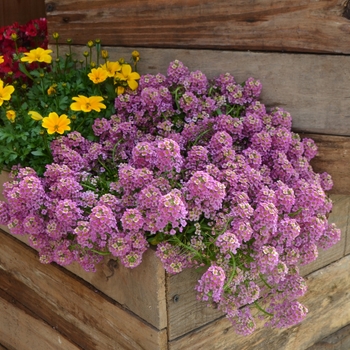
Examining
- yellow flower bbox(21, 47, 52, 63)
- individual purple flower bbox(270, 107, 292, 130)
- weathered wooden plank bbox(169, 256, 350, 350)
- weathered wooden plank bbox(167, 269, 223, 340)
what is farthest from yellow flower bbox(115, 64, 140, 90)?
weathered wooden plank bbox(169, 256, 350, 350)

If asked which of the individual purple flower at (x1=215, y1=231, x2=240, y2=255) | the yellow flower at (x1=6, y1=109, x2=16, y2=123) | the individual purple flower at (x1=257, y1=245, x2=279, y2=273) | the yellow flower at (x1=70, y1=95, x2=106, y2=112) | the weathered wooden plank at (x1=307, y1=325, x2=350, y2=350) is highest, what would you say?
the yellow flower at (x1=70, y1=95, x2=106, y2=112)

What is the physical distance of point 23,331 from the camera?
185 cm

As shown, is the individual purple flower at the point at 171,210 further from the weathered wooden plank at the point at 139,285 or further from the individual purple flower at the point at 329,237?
the individual purple flower at the point at 329,237

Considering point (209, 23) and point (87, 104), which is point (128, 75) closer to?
point (87, 104)

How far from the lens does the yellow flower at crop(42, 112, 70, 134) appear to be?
1.44 metres

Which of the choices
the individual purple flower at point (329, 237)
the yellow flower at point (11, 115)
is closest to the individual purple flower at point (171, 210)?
the individual purple flower at point (329, 237)

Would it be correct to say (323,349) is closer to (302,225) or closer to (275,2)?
(302,225)

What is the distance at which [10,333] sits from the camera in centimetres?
193

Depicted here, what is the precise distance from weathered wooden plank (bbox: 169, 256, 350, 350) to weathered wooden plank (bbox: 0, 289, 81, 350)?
476mm

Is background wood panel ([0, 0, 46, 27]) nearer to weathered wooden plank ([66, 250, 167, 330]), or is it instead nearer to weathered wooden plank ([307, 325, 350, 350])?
weathered wooden plank ([66, 250, 167, 330])

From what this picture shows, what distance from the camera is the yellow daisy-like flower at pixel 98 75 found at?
5.38ft

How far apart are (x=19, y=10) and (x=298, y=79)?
2.09m

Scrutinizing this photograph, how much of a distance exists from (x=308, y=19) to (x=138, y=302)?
934mm

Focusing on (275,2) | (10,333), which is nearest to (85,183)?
(275,2)
